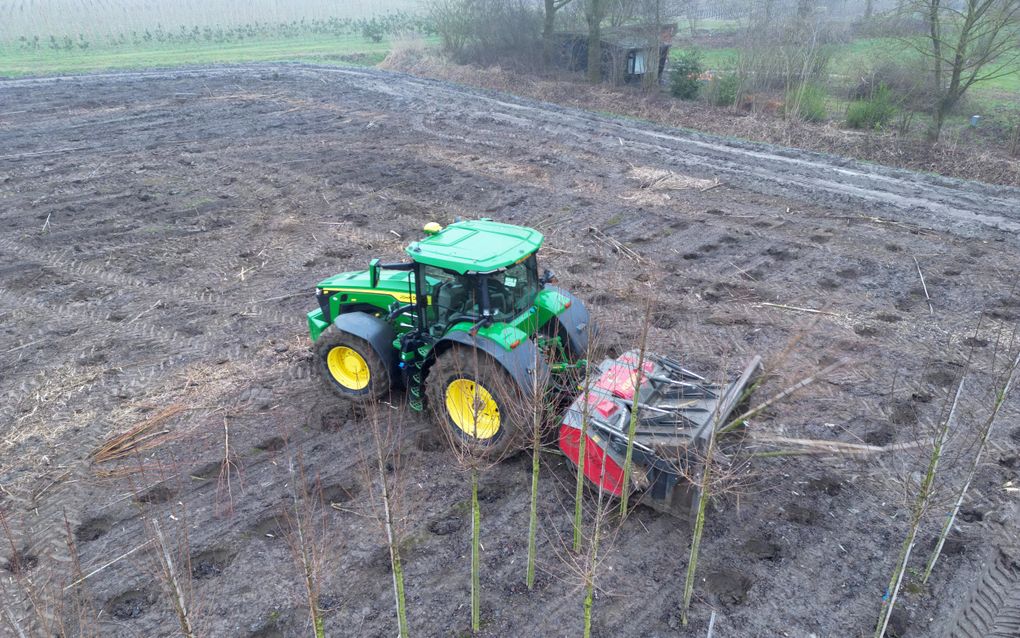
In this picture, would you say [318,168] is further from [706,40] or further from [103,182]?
[706,40]

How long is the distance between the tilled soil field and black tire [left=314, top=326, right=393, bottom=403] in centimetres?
34

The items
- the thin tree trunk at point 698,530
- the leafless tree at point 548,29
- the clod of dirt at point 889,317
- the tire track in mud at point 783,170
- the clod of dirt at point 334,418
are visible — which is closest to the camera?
the thin tree trunk at point 698,530

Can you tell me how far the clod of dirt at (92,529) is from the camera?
6.48m

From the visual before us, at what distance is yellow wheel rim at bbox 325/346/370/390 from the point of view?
8.17m

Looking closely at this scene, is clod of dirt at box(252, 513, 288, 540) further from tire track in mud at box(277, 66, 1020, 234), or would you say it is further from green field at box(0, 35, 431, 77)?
green field at box(0, 35, 431, 77)

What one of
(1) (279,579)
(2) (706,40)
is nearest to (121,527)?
(1) (279,579)

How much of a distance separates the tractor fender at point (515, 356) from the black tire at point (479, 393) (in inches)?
3.6

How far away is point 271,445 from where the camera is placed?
25.4ft

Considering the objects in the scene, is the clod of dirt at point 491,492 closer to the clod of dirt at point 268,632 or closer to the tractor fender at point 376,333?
the tractor fender at point 376,333

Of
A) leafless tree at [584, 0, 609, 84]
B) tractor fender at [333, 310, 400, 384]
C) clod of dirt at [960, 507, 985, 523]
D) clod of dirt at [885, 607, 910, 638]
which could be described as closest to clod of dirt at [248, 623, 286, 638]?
tractor fender at [333, 310, 400, 384]

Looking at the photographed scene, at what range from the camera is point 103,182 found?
1664 cm

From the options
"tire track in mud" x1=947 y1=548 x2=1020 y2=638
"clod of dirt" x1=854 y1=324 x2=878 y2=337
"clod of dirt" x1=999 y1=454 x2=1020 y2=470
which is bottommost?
"tire track in mud" x1=947 y1=548 x2=1020 y2=638

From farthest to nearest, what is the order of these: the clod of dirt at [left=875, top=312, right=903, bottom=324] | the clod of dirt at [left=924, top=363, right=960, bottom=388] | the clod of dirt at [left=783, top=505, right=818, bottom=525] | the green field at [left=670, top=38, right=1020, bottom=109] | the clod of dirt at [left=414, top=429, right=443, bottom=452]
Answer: the green field at [left=670, top=38, right=1020, bottom=109] < the clod of dirt at [left=875, top=312, right=903, bottom=324] < the clod of dirt at [left=924, top=363, right=960, bottom=388] < the clod of dirt at [left=414, top=429, right=443, bottom=452] < the clod of dirt at [left=783, top=505, right=818, bottom=525]

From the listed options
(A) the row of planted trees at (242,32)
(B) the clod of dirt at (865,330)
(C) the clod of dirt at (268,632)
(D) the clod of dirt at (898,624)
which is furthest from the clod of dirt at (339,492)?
(A) the row of planted trees at (242,32)
